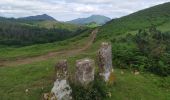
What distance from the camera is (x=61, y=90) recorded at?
86.4 feet

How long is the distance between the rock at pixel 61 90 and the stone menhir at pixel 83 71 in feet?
3.54

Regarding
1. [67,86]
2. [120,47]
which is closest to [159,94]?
[67,86]

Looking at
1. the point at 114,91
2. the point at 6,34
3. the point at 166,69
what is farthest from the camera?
the point at 6,34

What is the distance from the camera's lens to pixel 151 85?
31.9 m

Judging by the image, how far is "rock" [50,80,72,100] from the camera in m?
26.2

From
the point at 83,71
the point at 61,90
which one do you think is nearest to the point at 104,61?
the point at 83,71

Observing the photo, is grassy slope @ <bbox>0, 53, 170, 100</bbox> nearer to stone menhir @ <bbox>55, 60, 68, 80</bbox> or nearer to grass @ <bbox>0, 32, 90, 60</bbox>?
stone menhir @ <bbox>55, 60, 68, 80</bbox>

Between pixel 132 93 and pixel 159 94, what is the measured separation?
244 centimetres

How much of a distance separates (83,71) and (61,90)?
216 centimetres

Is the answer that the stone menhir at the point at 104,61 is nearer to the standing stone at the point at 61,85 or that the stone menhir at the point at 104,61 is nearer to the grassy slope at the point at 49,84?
the grassy slope at the point at 49,84

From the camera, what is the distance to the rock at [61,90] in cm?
2623

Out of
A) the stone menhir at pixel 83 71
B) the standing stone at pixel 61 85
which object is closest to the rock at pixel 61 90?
the standing stone at pixel 61 85

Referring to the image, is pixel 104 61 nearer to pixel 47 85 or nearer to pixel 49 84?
pixel 49 84

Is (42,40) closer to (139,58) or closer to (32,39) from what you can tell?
(32,39)
